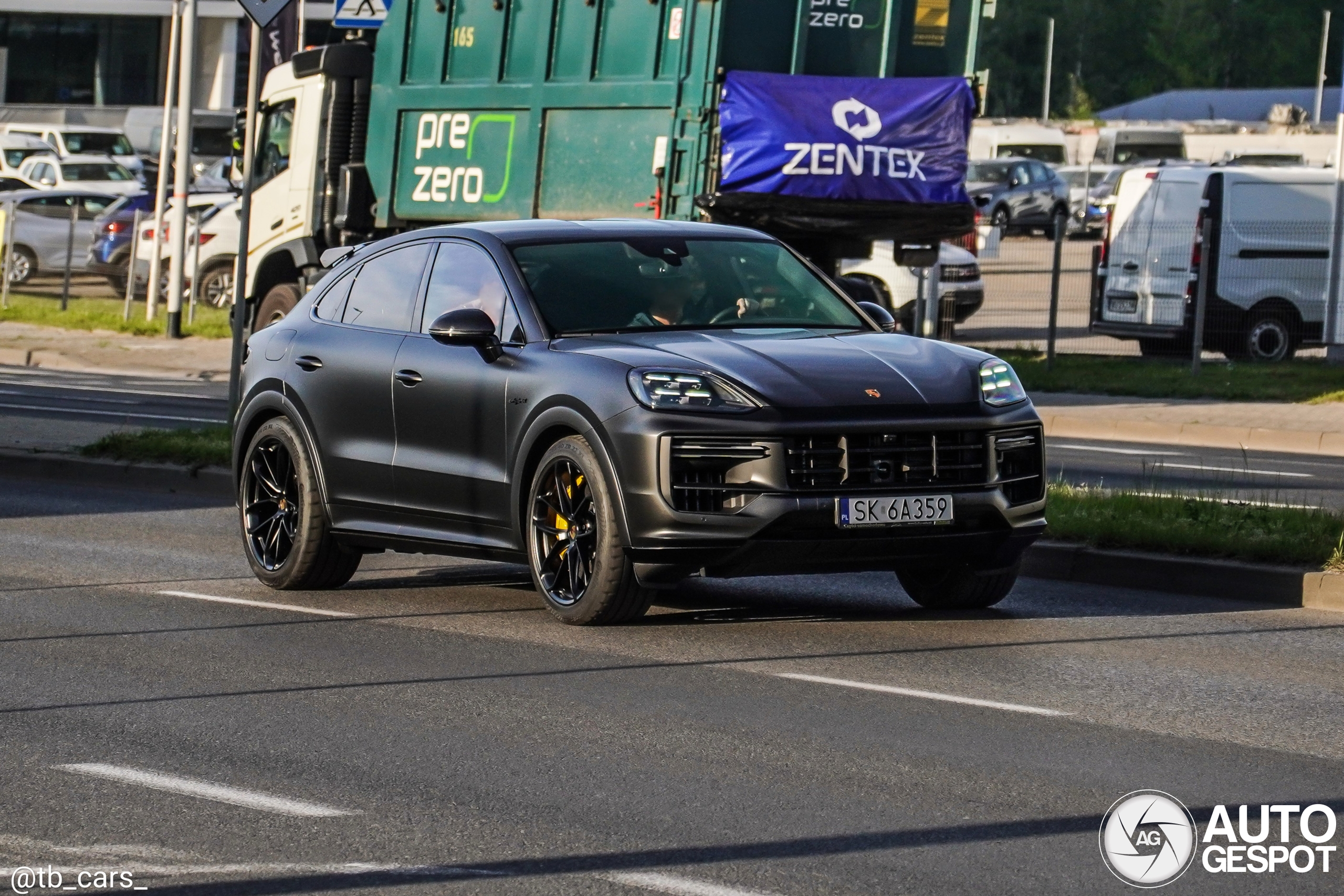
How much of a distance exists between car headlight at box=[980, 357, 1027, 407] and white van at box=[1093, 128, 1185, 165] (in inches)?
2157

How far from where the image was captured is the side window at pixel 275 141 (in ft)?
73.9

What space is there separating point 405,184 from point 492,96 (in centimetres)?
146

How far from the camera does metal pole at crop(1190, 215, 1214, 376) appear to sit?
23406 mm

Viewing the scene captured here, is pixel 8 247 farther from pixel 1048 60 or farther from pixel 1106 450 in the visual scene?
pixel 1048 60

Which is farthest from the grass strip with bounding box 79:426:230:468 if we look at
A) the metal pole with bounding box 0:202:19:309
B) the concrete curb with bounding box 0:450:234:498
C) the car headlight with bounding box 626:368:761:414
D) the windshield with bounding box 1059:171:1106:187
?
the windshield with bounding box 1059:171:1106:187

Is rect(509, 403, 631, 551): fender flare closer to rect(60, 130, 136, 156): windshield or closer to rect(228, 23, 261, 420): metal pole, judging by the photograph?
rect(228, 23, 261, 420): metal pole

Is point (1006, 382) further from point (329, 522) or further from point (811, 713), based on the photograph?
point (329, 522)

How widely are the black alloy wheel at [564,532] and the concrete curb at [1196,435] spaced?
11.0 meters

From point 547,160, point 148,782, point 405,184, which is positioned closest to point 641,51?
point 547,160

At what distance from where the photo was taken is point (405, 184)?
2142cm

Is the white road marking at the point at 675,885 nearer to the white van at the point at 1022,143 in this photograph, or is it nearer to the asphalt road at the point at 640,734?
the asphalt road at the point at 640,734

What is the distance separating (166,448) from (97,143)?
143 feet

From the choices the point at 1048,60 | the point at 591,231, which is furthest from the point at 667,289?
the point at 1048,60

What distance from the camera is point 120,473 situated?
47.5 feet
